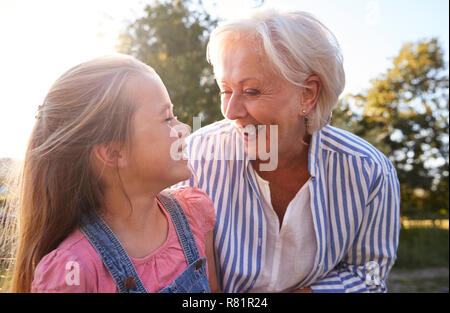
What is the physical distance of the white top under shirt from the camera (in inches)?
80.2

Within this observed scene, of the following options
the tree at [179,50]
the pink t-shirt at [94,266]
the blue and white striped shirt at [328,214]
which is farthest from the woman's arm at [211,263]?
the tree at [179,50]

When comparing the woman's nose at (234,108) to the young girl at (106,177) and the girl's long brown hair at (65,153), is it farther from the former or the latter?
the girl's long brown hair at (65,153)

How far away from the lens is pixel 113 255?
1428mm

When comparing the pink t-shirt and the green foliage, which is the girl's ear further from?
the green foliage

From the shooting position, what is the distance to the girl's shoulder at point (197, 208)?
5.90ft

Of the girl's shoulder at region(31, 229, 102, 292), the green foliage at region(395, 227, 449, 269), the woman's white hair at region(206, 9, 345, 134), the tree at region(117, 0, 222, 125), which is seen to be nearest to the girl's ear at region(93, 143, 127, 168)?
the girl's shoulder at region(31, 229, 102, 292)

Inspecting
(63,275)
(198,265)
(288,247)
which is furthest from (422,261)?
(63,275)

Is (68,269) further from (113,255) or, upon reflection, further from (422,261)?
(422,261)

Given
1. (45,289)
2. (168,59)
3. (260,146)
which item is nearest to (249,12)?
(260,146)

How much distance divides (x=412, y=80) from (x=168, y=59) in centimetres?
673

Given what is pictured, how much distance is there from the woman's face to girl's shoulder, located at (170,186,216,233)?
1.16 ft

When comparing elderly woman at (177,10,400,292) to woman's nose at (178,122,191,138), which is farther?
elderly woman at (177,10,400,292)

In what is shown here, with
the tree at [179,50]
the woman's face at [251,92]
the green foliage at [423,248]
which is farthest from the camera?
the green foliage at [423,248]

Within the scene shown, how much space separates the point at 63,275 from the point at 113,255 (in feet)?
0.58
